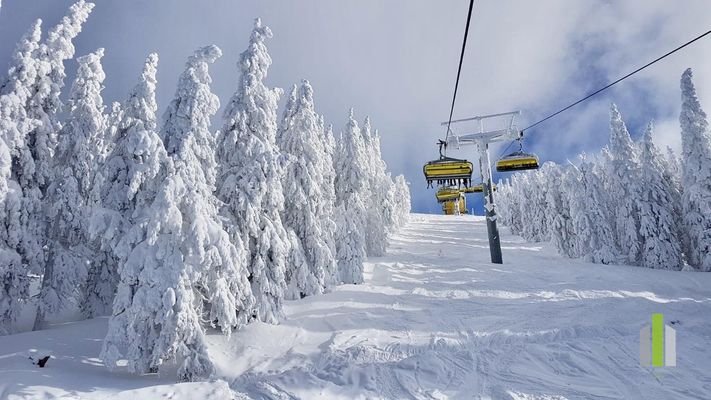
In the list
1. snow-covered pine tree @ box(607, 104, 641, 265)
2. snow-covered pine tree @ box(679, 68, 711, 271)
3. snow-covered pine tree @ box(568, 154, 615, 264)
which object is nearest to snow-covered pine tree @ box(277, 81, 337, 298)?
snow-covered pine tree @ box(568, 154, 615, 264)

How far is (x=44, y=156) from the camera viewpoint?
47.0 feet

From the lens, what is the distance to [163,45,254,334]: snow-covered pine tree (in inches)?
380

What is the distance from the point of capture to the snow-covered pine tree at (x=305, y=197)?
17247mm

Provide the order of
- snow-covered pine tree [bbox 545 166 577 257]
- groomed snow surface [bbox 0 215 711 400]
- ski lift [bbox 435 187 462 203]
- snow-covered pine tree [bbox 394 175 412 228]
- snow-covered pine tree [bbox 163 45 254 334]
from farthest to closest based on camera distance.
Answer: snow-covered pine tree [bbox 394 175 412 228]
ski lift [bbox 435 187 462 203]
snow-covered pine tree [bbox 545 166 577 257]
snow-covered pine tree [bbox 163 45 254 334]
groomed snow surface [bbox 0 215 711 400]

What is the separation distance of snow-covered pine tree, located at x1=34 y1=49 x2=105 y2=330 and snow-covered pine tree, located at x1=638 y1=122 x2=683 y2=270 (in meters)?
35.3

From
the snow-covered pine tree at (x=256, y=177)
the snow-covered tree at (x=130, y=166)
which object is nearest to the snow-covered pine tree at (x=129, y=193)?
the snow-covered tree at (x=130, y=166)

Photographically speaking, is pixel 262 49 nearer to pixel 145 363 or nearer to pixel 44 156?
pixel 44 156

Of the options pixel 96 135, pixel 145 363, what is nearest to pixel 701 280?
pixel 145 363

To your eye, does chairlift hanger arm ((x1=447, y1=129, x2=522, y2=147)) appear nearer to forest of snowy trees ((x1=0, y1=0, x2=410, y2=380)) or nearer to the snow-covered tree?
forest of snowy trees ((x1=0, y1=0, x2=410, y2=380))

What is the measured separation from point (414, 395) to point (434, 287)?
10.8m

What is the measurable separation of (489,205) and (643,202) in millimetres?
13483

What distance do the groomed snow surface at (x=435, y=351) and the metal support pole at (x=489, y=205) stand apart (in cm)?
639

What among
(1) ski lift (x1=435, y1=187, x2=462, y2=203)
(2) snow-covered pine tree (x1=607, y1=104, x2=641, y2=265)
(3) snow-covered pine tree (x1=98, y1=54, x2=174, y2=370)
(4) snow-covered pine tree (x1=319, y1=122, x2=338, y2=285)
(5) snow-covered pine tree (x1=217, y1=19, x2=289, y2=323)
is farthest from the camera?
(1) ski lift (x1=435, y1=187, x2=462, y2=203)

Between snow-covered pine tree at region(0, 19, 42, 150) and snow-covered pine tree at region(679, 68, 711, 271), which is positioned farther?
snow-covered pine tree at region(679, 68, 711, 271)
